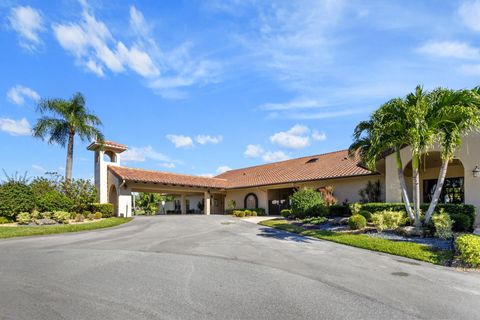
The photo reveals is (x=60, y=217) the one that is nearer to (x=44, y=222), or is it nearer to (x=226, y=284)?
(x=44, y=222)

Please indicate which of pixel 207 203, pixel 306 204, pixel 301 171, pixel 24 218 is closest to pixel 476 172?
pixel 306 204

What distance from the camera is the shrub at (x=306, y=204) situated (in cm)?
2114

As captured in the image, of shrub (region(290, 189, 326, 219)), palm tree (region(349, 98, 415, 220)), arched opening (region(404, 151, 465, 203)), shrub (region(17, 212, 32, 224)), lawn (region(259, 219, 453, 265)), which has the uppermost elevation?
palm tree (region(349, 98, 415, 220))

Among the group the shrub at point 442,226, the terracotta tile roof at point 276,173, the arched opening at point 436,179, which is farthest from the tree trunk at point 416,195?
the terracotta tile roof at point 276,173

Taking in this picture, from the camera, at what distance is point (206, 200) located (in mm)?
34438

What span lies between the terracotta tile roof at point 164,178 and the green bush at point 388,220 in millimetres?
18918

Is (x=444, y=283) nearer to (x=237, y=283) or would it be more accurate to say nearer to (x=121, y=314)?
(x=237, y=283)

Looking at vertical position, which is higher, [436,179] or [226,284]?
[436,179]

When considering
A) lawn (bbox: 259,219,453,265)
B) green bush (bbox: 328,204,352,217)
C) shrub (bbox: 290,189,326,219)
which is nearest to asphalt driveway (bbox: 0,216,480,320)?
lawn (bbox: 259,219,453,265)

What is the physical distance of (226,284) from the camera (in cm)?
717

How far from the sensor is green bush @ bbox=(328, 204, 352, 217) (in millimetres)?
21156

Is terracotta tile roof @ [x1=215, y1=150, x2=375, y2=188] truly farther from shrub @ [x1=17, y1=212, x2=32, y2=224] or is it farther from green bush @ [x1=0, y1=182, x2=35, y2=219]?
shrub @ [x1=17, y1=212, x2=32, y2=224]

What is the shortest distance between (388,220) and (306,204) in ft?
24.0

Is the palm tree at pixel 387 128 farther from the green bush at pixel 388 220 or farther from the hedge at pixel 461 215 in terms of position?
the hedge at pixel 461 215
